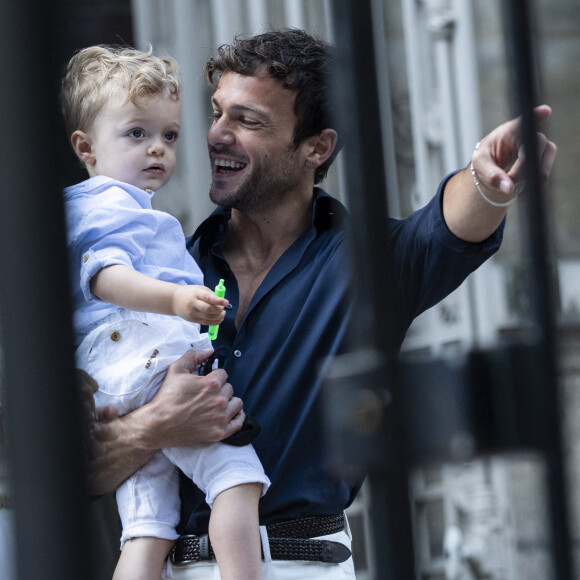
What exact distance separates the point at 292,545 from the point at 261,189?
36.7 inches

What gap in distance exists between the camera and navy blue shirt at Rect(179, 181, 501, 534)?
89.4 inches

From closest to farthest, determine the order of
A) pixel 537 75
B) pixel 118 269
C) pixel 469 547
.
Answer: pixel 537 75
pixel 118 269
pixel 469 547

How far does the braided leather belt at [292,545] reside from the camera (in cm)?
224

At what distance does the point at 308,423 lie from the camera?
2.30 m

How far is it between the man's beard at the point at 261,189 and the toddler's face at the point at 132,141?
0.31 meters

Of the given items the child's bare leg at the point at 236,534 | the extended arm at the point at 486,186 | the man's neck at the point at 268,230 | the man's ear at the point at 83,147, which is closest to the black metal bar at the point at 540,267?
the extended arm at the point at 486,186

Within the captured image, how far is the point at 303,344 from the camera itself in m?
2.35

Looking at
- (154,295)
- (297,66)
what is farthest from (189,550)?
(297,66)

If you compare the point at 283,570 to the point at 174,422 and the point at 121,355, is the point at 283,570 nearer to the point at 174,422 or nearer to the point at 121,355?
the point at 174,422

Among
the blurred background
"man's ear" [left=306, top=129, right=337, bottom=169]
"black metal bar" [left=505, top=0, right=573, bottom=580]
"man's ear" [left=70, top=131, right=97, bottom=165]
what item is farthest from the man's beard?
the blurred background

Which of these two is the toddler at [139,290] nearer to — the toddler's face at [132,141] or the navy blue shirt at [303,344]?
the toddler's face at [132,141]

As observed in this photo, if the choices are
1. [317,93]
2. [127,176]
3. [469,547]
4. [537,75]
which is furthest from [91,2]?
[537,75]

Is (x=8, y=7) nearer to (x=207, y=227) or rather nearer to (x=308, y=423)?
(x=308, y=423)

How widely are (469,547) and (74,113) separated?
3.41 metres
